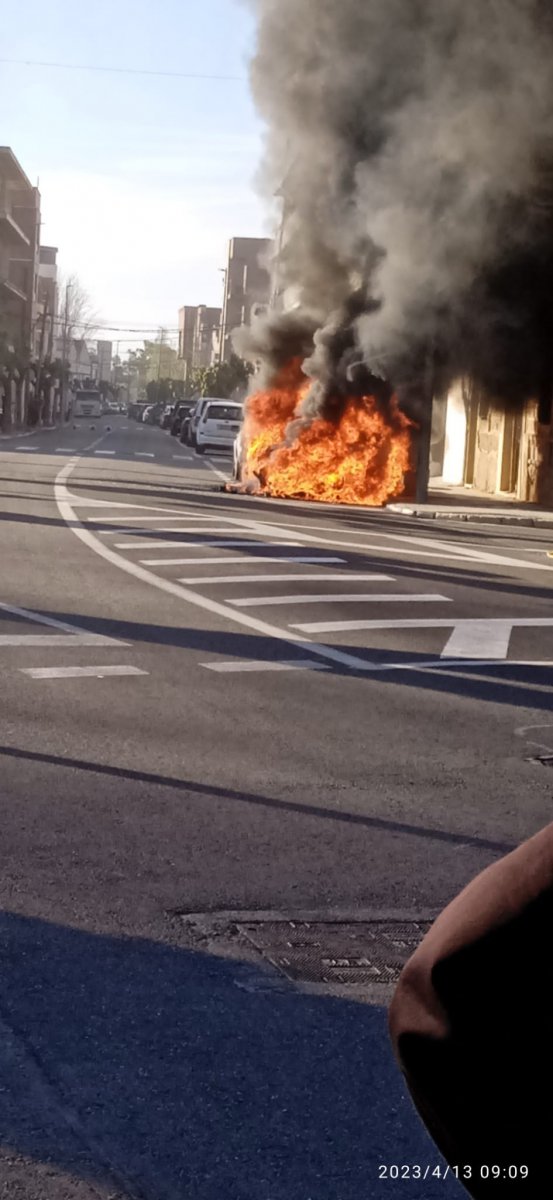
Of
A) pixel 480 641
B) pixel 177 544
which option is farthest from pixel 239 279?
pixel 480 641

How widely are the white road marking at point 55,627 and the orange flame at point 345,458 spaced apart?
1684 cm

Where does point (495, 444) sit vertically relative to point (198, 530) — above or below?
above

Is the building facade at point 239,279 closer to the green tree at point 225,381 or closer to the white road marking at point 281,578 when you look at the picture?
the green tree at point 225,381

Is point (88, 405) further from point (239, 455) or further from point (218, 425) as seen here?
point (239, 455)

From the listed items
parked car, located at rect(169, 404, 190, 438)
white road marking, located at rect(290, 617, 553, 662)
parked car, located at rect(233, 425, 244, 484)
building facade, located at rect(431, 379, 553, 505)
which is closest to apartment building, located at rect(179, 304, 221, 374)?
parked car, located at rect(169, 404, 190, 438)

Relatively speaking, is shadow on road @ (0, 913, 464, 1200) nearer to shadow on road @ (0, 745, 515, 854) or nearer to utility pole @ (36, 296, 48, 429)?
shadow on road @ (0, 745, 515, 854)

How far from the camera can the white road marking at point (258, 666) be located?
9680 millimetres

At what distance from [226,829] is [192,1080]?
2.34 m

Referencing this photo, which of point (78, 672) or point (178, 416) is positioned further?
point (178, 416)

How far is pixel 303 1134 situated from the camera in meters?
3.40

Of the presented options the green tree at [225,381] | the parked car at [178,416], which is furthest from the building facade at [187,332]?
the parked car at [178,416]

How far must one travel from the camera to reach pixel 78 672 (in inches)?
367

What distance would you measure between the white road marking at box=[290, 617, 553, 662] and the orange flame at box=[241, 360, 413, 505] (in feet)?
51.7

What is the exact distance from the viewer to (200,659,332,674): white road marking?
9.68 meters
